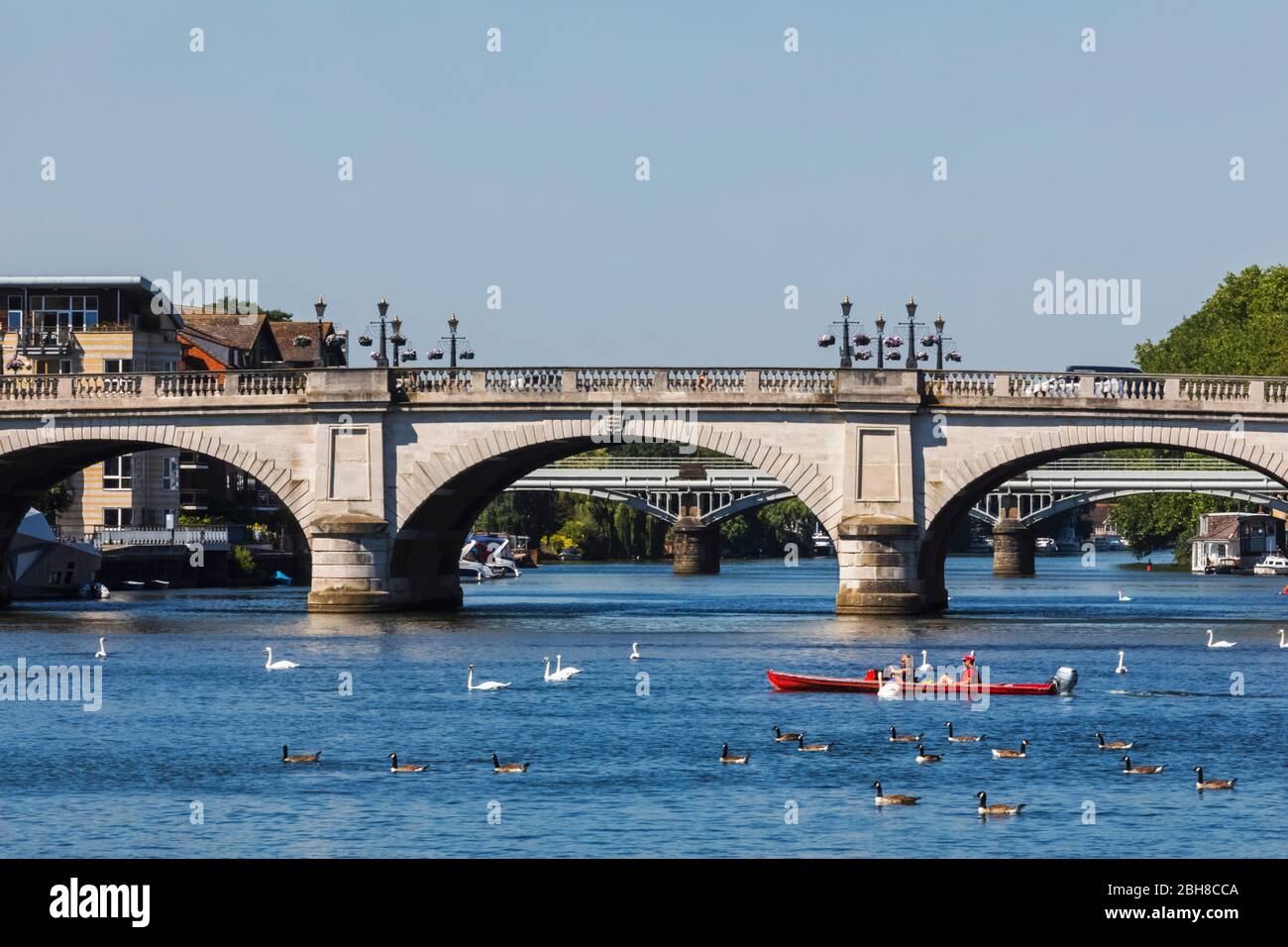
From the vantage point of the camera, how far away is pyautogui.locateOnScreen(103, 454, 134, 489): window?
110875 millimetres

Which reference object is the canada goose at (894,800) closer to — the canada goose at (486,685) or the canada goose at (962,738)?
the canada goose at (962,738)

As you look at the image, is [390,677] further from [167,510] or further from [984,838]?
[167,510]

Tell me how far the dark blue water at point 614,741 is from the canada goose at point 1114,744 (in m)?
0.37

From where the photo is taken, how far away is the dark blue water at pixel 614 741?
32594 millimetres

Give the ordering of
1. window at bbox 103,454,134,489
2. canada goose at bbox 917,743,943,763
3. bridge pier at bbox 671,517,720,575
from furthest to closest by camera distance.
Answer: bridge pier at bbox 671,517,720,575 < window at bbox 103,454,134,489 < canada goose at bbox 917,743,943,763

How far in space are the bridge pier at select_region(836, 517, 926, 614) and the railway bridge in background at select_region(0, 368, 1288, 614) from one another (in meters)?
0.07

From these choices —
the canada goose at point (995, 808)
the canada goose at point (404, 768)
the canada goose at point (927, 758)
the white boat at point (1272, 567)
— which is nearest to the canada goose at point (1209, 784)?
the canada goose at point (995, 808)

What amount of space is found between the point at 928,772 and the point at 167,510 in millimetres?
82428

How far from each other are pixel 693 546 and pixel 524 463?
208ft

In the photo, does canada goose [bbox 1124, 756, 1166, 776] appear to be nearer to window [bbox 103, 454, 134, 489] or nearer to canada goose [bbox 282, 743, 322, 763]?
canada goose [bbox 282, 743, 322, 763]

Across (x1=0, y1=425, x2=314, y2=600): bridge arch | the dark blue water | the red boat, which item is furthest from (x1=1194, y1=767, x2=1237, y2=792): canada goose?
(x1=0, y1=425, x2=314, y2=600): bridge arch

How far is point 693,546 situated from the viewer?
476 feet

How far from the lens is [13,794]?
36.4 m
